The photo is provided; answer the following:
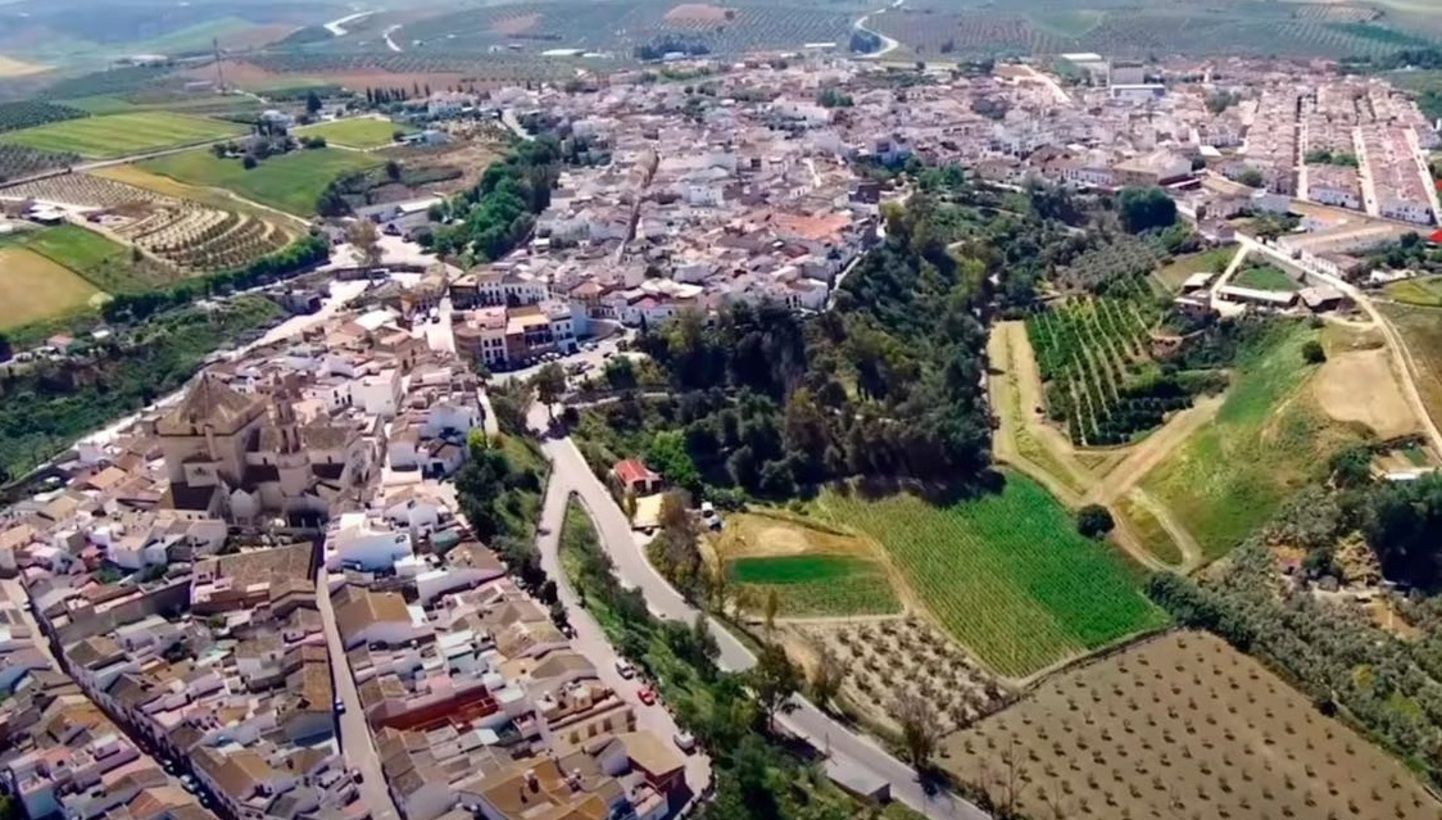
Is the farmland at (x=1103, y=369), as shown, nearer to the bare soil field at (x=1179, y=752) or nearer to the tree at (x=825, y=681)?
the bare soil field at (x=1179, y=752)

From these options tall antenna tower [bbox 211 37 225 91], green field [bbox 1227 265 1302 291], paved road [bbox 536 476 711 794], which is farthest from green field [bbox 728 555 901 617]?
tall antenna tower [bbox 211 37 225 91]

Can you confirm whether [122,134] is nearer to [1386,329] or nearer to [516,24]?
[516,24]

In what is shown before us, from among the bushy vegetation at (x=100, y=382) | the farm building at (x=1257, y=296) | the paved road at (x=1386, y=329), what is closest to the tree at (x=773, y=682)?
the paved road at (x=1386, y=329)

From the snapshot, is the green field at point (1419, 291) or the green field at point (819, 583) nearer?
the green field at point (819, 583)

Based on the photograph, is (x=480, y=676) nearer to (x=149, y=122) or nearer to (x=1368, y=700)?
(x=1368, y=700)

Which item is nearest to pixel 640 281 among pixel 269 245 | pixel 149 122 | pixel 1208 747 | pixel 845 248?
pixel 845 248

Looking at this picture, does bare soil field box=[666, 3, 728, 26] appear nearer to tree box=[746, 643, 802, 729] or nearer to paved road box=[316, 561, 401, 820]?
paved road box=[316, 561, 401, 820]
